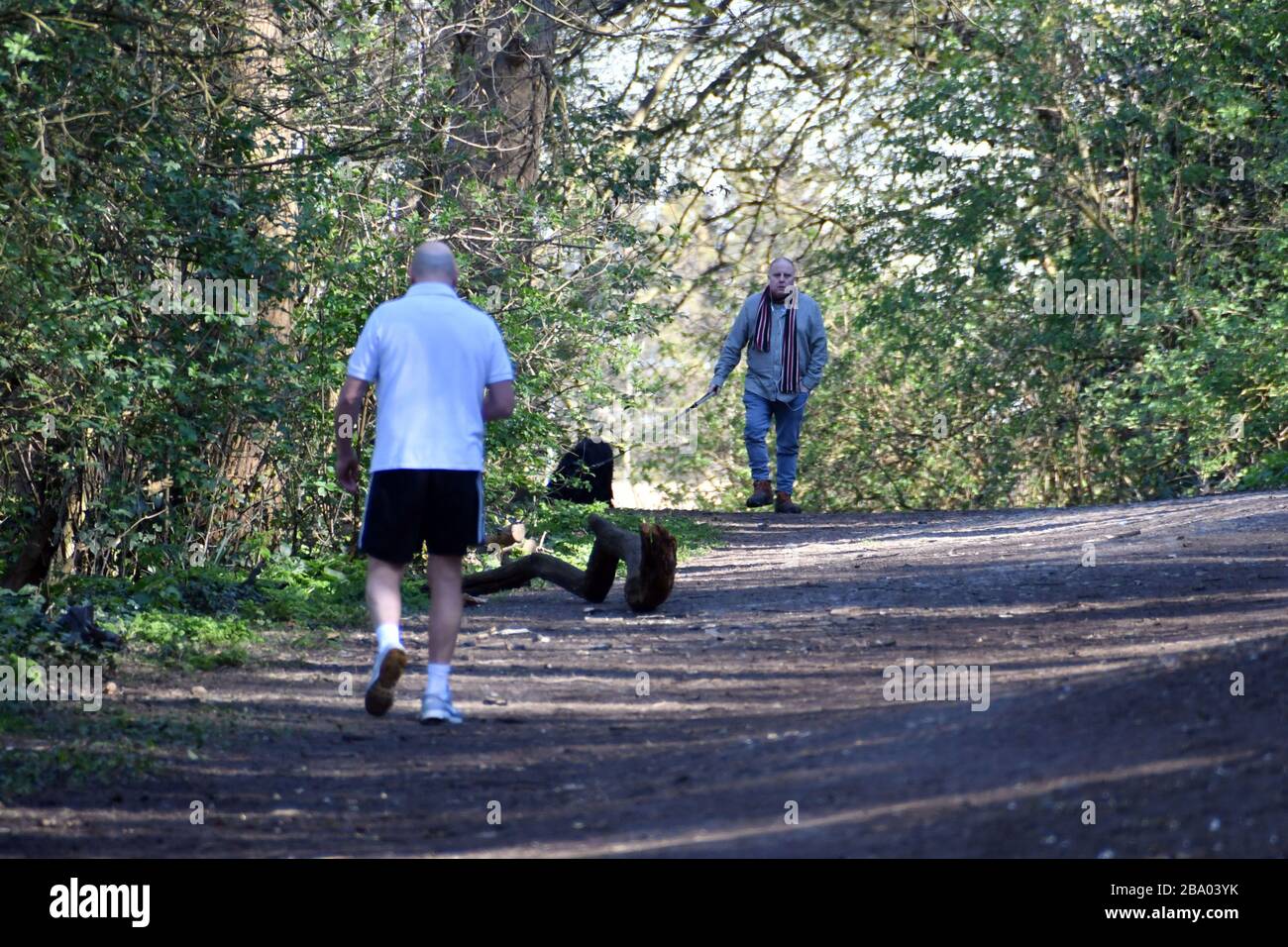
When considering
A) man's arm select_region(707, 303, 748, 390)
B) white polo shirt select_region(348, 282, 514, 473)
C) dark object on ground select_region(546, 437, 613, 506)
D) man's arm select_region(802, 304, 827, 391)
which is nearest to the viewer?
white polo shirt select_region(348, 282, 514, 473)

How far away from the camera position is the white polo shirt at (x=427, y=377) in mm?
6926

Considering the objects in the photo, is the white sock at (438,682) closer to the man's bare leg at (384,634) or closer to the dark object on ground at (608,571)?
the man's bare leg at (384,634)

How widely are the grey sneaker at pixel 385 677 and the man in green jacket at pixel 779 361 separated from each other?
9007mm

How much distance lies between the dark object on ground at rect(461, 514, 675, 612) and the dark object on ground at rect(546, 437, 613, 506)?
365 centimetres

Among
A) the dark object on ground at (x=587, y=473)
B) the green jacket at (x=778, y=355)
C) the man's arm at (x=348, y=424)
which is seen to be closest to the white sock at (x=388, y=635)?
the man's arm at (x=348, y=424)

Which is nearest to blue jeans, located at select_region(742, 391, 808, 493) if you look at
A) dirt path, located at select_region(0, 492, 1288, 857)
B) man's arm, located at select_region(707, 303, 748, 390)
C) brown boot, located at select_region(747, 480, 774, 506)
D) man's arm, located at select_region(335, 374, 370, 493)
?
brown boot, located at select_region(747, 480, 774, 506)

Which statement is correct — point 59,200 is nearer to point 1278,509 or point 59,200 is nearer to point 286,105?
point 286,105

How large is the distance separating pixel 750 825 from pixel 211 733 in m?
2.91

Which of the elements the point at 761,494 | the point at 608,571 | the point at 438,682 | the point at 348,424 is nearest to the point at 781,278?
the point at 761,494

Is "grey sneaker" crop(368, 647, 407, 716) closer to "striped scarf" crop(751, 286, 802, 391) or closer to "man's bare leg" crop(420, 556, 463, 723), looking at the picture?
"man's bare leg" crop(420, 556, 463, 723)

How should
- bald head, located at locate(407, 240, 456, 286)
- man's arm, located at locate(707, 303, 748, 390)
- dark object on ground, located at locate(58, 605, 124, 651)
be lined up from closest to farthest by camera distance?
1. bald head, located at locate(407, 240, 456, 286)
2. dark object on ground, located at locate(58, 605, 124, 651)
3. man's arm, located at locate(707, 303, 748, 390)

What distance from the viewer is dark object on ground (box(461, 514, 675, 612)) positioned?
9820 mm
